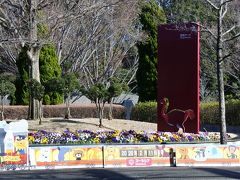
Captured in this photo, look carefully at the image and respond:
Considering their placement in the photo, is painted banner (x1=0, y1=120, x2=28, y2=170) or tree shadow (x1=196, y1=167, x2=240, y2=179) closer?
tree shadow (x1=196, y1=167, x2=240, y2=179)

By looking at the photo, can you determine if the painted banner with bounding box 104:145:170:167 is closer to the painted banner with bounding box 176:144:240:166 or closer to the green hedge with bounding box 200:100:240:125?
the painted banner with bounding box 176:144:240:166

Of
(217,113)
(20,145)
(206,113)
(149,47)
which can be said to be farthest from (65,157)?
(206,113)

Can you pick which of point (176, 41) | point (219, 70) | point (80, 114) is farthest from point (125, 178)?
point (80, 114)

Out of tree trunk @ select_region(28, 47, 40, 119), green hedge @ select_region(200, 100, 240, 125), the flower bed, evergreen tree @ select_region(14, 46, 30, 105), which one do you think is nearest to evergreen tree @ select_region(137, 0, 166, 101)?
green hedge @ select_region(200, 100, 240, 125)

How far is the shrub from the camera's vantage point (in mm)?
34562

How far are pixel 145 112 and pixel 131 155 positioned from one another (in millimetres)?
18065

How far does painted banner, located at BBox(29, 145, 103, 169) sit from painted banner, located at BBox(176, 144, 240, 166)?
97.1 inches

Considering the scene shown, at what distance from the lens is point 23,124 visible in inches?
669

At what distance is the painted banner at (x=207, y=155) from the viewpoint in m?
17.4

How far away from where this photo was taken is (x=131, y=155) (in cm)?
1711

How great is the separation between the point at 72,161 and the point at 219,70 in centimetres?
580

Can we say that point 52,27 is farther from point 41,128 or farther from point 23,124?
point 23,124

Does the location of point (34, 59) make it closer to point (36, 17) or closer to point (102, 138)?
point (36, 17)

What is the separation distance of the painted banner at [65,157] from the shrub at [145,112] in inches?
687
